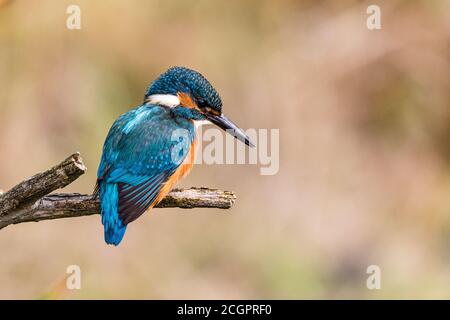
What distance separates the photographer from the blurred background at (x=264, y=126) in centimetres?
468

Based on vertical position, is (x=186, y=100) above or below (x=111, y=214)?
above

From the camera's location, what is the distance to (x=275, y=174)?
210 inches

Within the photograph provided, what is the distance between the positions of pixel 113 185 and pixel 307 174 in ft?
8.85

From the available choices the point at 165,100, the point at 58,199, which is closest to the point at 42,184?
the point at 58,199

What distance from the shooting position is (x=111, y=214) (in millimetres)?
2598

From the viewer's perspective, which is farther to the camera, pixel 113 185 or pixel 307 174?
pixel 307 174

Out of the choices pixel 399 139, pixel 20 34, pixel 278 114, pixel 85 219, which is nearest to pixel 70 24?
pixel 20 34

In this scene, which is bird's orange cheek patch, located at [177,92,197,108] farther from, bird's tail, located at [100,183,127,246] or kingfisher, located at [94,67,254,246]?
bird's tail, located at [100,183,127,246]

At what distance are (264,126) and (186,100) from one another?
80.5 inches

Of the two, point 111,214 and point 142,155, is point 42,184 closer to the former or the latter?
point 111,214

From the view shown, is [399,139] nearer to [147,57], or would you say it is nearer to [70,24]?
[147,57]

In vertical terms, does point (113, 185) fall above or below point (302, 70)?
below
